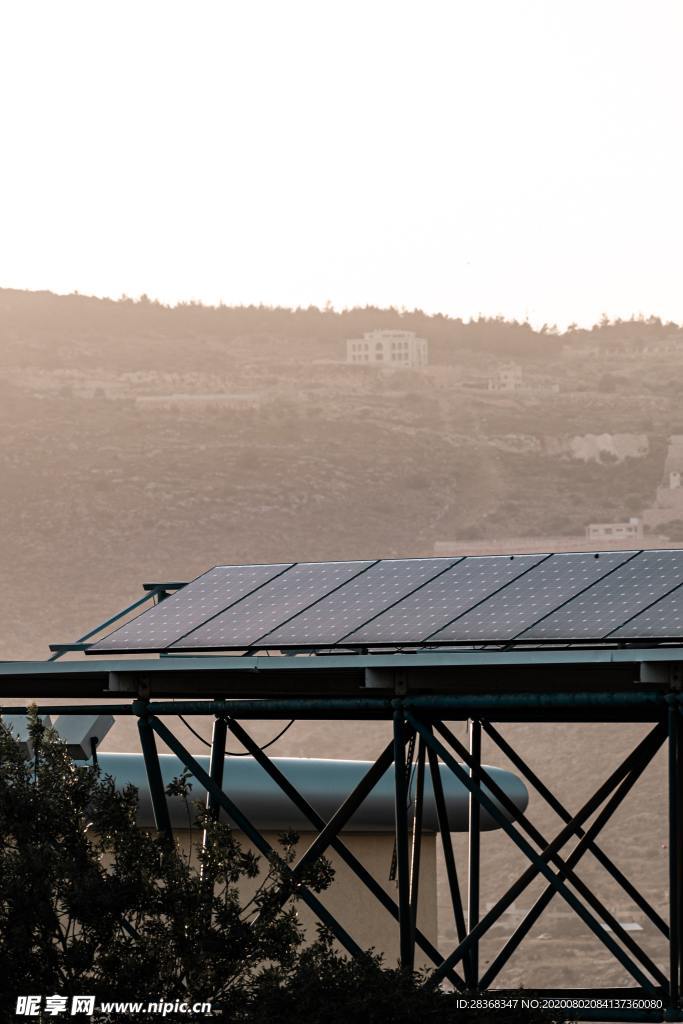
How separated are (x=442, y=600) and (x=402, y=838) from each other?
2211mm

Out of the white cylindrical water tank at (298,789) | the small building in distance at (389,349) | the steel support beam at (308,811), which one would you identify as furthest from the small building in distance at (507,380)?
the steel support beam at (308,811)

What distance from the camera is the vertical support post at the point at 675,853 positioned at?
12.4m

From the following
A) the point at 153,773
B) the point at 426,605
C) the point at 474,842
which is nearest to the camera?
the point at 153,773

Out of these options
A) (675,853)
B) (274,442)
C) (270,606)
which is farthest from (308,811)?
(274,442)

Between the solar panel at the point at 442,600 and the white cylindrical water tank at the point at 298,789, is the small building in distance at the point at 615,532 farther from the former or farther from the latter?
the solar panel at the point at 442,600

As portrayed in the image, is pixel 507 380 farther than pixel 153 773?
Yes

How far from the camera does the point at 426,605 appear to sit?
1455 cm

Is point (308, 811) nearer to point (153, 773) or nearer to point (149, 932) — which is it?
point (153, 773)

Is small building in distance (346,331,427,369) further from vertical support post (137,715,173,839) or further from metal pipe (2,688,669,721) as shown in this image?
vertical support post (137,715,173,839)

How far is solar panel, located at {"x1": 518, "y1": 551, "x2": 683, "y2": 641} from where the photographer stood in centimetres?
1323

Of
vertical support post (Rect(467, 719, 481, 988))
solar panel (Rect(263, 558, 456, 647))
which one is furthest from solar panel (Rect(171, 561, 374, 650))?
vertical support post (Rect(467, 719, 481, 988))

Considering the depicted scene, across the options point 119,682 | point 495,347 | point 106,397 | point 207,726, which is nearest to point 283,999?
point 119,682

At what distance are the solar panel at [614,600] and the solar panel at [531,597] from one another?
12cm

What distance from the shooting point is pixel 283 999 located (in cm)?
1162
